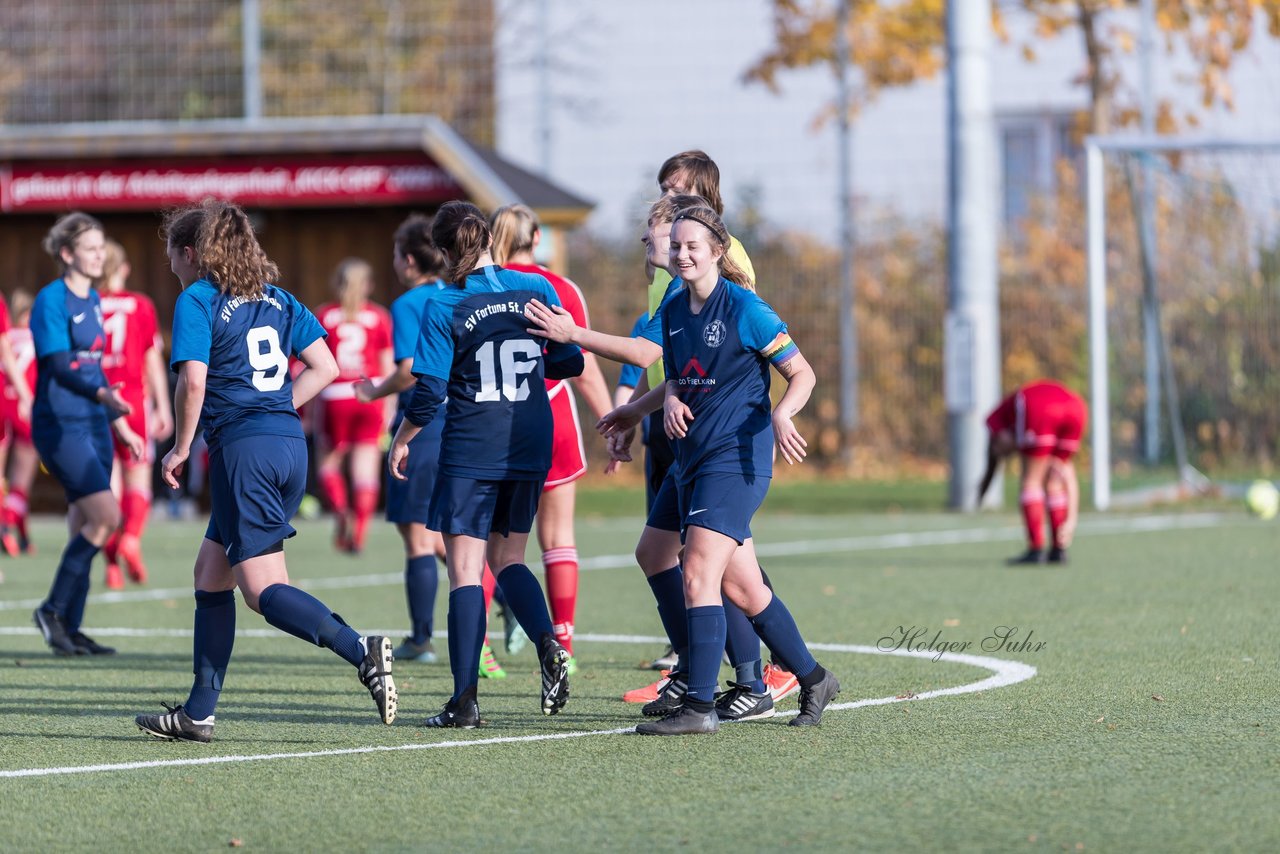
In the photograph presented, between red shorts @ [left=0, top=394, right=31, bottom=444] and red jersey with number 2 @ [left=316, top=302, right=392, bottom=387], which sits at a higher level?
red jersey with number 2 @ [left=316, top=302, right=392, bottom=387]

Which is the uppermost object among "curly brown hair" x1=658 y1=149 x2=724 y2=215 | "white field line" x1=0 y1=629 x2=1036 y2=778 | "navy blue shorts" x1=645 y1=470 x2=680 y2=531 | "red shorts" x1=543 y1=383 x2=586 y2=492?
"curly brown hair" x1=658 y1=149 x2=724 y2=215

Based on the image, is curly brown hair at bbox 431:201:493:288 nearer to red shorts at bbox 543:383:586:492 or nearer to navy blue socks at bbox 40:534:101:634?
red shorts at bbox 543:383:586:492

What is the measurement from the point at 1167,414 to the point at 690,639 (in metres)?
12.1

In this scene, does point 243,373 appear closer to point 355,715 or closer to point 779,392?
point 355,715

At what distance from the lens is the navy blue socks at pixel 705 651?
19.2 feet

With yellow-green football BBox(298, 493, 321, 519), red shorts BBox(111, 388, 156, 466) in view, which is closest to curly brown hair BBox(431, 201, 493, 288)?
red shorts BBox(111, 388, 156, 466)

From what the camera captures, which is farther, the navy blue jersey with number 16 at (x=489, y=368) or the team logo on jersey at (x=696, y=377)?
the navy blue jersey with number 16 at (x=489, y=368)

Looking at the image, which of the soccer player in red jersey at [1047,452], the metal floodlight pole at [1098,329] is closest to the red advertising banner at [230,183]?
the metal floodlight pole at [1098,329]

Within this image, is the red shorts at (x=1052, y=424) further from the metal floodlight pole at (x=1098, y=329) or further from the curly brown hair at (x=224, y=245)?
the curly brown hair at (x=224, y=245)

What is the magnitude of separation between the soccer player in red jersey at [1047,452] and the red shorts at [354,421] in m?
4.35

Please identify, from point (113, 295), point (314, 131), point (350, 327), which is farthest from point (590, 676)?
point (314, 131)

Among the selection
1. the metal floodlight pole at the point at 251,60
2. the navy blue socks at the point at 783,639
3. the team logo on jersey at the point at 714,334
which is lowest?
the navy blue socks at the point at 783,639

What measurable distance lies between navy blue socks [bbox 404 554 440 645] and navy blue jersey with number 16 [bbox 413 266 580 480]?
1953 millimetres

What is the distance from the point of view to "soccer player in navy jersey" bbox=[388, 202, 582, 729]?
240 inches
